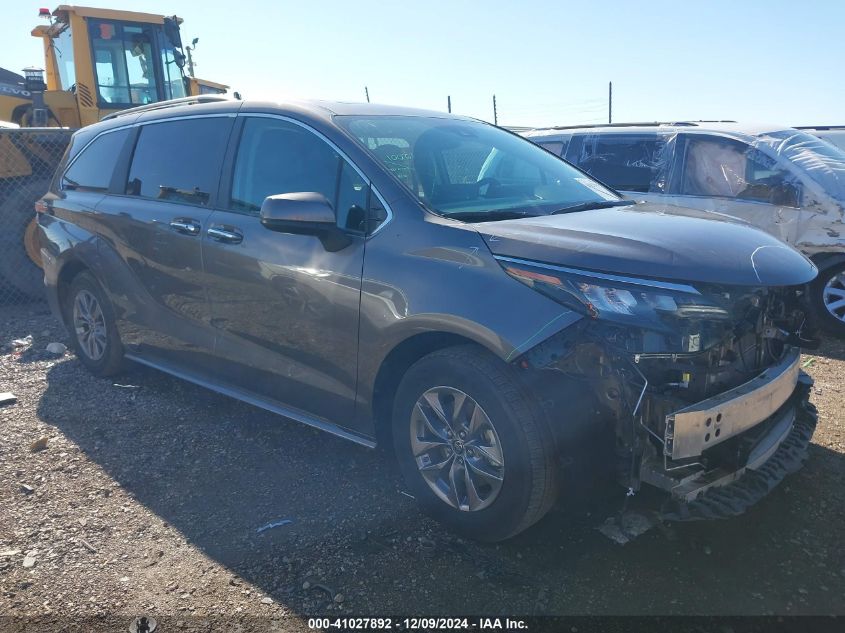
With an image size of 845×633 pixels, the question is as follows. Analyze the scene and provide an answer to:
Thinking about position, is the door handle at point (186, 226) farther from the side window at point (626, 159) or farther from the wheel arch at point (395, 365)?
the side window at point (626, 159)

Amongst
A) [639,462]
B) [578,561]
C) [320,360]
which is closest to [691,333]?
[639,462]

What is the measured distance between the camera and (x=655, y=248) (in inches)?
104

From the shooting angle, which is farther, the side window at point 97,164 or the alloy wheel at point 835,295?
the alloy wheel at point 835,295

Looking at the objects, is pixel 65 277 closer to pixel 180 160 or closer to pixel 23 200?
pixel 180 160

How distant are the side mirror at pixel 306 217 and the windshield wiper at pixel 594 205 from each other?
1.05 metres

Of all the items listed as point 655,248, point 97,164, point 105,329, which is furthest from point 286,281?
point 97,164

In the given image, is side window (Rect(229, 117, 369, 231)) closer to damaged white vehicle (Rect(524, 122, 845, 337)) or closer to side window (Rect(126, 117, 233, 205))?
side window (Rect(126, 117, 233, 205))

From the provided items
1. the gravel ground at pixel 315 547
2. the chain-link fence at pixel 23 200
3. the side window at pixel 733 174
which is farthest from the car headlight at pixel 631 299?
the chain-link fence at pixel 23 200

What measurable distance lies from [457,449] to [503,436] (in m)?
0.31

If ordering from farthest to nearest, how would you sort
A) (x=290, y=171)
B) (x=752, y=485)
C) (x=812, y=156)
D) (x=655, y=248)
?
(x=812, y=156)
(x=290, y=171)
(x=752, y=485)
(x=655, y=248)

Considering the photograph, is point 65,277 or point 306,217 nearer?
point 306,217

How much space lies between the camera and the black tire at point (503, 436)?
2.64 metres

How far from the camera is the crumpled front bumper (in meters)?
2.51

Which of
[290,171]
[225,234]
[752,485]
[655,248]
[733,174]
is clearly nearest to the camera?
[655,248]
